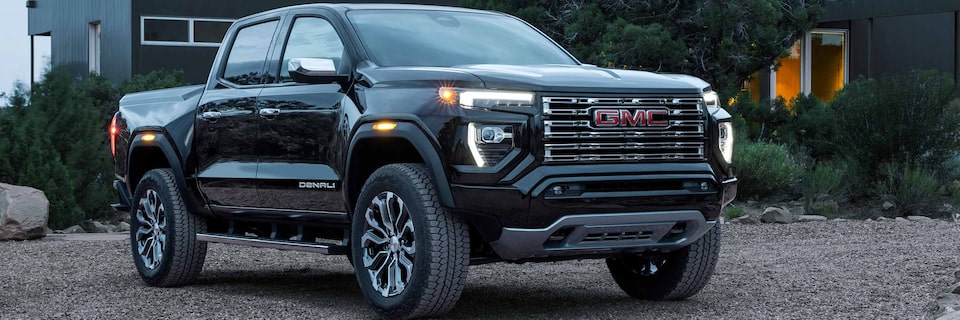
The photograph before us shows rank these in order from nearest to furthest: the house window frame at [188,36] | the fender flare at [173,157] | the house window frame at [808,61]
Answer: the fender flare at [173,157] < the house window frame at [188,36] < the house window frame at [808,61]

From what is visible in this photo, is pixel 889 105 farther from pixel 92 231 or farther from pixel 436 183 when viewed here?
pixel 436 183

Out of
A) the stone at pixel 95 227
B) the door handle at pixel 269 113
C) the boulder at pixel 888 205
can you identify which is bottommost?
the stone at pixel 95 227

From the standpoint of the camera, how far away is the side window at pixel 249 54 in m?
8.12

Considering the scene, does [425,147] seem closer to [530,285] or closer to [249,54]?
[249,54]

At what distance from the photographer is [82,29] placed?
31547mm

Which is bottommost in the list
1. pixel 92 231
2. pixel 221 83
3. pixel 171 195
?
pixel 92 231

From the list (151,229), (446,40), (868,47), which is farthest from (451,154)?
(868,47)

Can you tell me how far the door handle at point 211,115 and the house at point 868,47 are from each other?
1973cm

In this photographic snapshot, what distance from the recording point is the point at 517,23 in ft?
27.0

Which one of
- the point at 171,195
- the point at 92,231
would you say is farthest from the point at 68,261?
the point at 92,231

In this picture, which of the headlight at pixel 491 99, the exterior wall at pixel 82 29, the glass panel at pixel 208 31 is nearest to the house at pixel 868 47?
the glass panel at pixel 208 31

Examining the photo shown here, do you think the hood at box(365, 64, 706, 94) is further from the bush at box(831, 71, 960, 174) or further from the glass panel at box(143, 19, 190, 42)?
the glass panel at box(143, 19, 190, 42)

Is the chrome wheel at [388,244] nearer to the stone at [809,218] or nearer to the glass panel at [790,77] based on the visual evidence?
the stone at [809,218]

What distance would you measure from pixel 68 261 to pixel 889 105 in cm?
930
